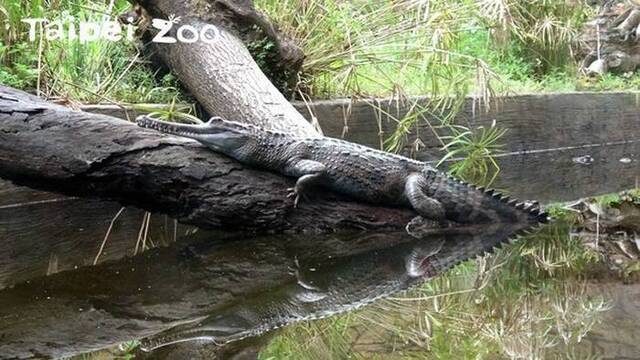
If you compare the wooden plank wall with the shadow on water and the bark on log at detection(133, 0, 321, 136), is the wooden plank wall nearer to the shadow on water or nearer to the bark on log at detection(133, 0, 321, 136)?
the shadow on water

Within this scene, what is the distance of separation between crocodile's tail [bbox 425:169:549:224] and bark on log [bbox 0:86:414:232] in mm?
377

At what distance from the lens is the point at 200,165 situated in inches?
149

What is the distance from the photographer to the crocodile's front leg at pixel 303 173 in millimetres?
3896

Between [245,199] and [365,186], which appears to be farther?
[365,186]

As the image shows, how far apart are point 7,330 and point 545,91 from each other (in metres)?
6.25

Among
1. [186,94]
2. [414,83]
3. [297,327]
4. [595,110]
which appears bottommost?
[595,110]

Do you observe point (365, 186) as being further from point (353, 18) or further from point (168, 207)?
point (353, 18)

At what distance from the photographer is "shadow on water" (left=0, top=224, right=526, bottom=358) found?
2.22 metres

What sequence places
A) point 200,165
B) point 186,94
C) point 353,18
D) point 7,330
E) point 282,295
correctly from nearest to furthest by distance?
point 7,330, point 282,295, point 200,165, point 186,94, point 353,18

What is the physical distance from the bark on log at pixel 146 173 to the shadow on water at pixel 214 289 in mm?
143

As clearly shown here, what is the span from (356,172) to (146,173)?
1069 millimetres

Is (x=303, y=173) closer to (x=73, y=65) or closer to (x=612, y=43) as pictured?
(x=73, y=65)

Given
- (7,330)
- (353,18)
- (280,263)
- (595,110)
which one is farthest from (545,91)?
(7,330)

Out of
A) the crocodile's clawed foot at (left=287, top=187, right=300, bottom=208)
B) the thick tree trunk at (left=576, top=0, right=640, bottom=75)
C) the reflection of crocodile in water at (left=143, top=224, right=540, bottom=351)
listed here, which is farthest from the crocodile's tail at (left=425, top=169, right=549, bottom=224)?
the thick tree trunk at (left=576, top=0, right=640, bottom=75)
